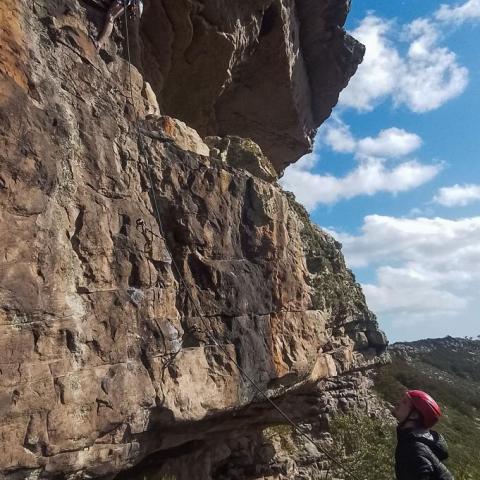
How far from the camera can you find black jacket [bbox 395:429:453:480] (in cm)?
375

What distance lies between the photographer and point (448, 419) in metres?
30.6

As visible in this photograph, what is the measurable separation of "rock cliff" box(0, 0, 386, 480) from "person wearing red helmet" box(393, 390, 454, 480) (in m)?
3.26

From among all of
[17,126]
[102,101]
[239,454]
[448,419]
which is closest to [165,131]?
[102,101]

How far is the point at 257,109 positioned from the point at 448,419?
79.1 ft

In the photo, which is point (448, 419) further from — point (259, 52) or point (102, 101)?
point (102, 101)

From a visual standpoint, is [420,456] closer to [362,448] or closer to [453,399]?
[362,448]

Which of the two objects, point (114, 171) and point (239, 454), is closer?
point (114, 171)

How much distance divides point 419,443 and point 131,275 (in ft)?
13.3

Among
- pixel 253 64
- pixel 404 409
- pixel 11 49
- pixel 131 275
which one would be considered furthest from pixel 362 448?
pixel 11 49

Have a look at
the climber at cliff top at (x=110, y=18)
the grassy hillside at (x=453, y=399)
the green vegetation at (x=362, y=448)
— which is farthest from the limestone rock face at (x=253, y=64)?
the grassy hillside at (x=453, y=399)

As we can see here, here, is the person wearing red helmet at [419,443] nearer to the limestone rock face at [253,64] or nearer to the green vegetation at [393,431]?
the limestone rock face at [253,64]

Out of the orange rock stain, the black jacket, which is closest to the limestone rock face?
the orange rock stain

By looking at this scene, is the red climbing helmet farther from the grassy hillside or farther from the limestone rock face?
the grassy hillside

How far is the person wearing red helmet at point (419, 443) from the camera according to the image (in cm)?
376
